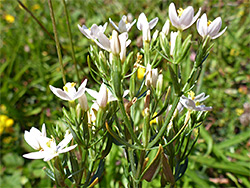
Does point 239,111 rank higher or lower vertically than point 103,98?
lower

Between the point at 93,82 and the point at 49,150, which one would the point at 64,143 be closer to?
the point at 49,150

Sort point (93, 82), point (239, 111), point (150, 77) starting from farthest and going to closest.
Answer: point (239, 111) → point (93, 82) → point (150, 77)

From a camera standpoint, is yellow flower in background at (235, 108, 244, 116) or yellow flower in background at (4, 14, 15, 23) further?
yellow flower in background at (4, 14, 15, 23)

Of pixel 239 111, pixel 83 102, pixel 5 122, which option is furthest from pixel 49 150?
pixel 239 111

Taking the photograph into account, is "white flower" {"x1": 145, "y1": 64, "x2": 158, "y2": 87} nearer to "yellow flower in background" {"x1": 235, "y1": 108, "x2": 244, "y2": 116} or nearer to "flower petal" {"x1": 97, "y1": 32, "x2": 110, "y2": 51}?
"flower petal" {"x1": 97, "y1": 32, "x2": 110, "y2": 51}

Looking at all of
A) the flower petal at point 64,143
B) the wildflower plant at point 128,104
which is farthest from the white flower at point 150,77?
the flower petal at point 64,143

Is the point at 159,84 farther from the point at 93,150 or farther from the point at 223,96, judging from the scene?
the point at 223,96

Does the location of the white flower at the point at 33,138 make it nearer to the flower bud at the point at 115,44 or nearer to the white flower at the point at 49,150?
the white flower at the point at 49,150

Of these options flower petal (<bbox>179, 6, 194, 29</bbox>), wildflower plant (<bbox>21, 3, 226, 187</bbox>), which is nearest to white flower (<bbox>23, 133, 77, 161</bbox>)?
wildflower plant (<bbox>21, 3, 226, 187</bbox>)

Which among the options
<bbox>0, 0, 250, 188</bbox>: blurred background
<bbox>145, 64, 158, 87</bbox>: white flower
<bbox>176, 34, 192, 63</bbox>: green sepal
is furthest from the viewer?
<bbox>0, 0, 250, 188</bbox>: blurred background
